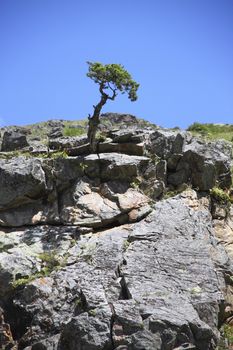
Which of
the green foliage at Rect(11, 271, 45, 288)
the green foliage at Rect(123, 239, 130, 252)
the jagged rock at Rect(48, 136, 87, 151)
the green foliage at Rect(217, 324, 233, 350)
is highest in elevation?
the jagged rock at Rect(48, 136, 87, 151)

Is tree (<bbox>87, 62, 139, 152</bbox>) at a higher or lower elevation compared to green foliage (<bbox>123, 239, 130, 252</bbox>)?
higher

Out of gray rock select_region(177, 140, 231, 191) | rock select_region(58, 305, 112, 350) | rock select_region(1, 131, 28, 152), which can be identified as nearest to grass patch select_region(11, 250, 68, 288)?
rock select_region(58, 305, 112, 350)

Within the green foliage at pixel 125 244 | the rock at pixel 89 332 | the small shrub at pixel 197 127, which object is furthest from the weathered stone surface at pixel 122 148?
the small shrub at pixel 197 127

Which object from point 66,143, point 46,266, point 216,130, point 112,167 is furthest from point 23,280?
point 216,130

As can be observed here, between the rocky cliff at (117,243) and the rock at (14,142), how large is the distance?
3.45 metres

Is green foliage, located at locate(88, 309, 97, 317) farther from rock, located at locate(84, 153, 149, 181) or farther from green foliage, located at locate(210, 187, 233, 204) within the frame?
green foliage, located at locate(210, 187, 233, 204)

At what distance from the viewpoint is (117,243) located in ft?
62.7

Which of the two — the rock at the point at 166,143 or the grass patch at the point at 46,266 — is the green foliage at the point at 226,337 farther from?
the rock at the point at 166,143

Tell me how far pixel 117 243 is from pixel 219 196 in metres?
7.82

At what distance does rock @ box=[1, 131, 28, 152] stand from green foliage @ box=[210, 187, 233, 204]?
13.0 metres

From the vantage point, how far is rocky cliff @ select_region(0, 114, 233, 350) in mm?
14648

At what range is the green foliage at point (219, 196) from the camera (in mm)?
23844

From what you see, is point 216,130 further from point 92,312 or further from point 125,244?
point 92,312

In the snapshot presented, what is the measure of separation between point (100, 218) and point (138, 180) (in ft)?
10.9
